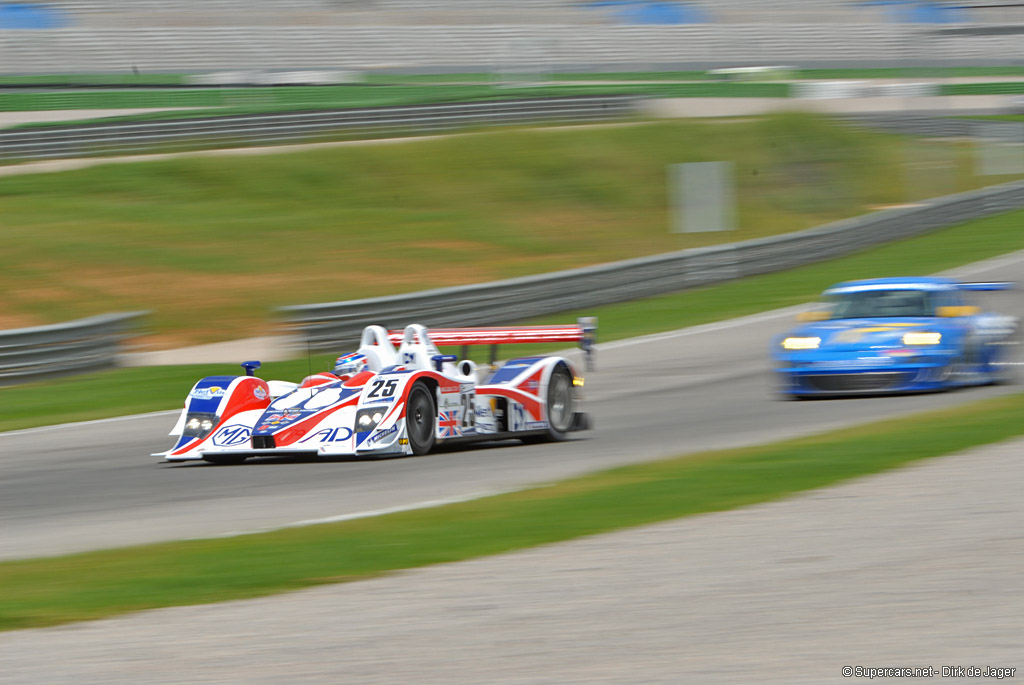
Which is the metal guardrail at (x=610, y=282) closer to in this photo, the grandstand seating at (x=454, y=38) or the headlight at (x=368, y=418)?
the headlight at (x=368, y=418)

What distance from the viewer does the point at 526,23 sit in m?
59.1

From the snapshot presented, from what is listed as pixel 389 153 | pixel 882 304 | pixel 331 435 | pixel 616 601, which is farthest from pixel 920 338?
pixel 389 153

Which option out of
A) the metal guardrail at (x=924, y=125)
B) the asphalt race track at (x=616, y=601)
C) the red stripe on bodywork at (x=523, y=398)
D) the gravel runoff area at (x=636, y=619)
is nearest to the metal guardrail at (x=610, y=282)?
the red stripe on bodywork at (x=523, y=398)

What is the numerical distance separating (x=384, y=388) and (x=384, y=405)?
0.44ft

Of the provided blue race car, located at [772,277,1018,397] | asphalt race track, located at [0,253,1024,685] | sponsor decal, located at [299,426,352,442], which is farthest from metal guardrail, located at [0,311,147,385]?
blue race car, located at [772,277,1018,397]

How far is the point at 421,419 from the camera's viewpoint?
1102 centimetres

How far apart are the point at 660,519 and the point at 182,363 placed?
36.7ft

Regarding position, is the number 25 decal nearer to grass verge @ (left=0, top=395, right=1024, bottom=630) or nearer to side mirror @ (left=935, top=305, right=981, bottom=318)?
grass verge @ (left=0, top=395, right=1024, bottom=630)

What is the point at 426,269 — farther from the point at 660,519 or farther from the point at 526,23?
the point at 526,23

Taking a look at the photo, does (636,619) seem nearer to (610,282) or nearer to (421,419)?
(421,419)

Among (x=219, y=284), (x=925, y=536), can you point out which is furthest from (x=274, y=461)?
(x=219, y=284)

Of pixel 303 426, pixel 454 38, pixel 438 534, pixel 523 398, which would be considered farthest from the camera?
pixel 454 38

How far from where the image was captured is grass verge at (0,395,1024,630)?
6.16m

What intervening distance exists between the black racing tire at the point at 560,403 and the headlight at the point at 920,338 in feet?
11.7
